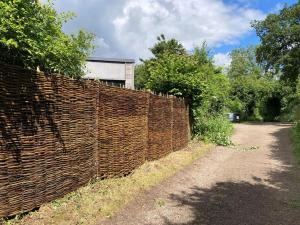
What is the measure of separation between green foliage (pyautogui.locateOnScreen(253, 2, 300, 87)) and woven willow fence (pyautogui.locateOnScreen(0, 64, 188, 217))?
25.6 metres

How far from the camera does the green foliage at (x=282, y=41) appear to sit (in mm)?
33688

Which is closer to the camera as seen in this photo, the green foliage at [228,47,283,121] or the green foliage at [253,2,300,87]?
the green foliage at [253,2,300,87]

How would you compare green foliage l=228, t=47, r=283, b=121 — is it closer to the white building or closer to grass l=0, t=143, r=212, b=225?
the white building

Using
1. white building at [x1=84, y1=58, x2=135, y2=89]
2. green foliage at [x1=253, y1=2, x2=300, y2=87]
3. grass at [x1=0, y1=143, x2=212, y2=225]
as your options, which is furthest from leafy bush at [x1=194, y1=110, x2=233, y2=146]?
green foliage at [x1=253, y1=2, x2=300, y2=87]

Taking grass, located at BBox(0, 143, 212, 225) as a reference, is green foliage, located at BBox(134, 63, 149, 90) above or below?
above

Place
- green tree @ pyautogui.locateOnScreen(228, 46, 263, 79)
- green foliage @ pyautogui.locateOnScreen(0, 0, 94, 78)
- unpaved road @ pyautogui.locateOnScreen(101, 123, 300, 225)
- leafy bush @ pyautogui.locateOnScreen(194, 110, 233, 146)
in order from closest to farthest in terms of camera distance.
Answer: green foliage @ pyautogui.locateOnScreen(0, 0, 94, 78), unpaved road @ pyautogui.locateOnScreen(101, 123, 300, 225), leafy bush @ pyautogui.locateOnScreen(194, 110, 233, 146), green tree @ pyautogui.locateOnScreen(228, 46, 263, 79)

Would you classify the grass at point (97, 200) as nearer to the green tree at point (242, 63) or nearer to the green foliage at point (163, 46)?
the green foliage at point (163, 46)

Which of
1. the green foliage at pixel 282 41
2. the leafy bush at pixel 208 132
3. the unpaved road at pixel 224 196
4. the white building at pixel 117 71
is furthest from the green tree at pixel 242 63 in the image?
the unpaved road at pixel 224 196

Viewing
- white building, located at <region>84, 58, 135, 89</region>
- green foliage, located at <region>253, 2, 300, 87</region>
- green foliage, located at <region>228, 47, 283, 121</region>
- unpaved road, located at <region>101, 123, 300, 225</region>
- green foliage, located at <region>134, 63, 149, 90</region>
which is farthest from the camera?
green foliage, located at <region>228, 47, 283, 121</region>

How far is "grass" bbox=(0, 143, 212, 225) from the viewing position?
6.39 meters

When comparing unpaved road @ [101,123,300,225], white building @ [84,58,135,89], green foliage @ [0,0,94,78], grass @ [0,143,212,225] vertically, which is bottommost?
unpaved road @ [101,123,300,225]

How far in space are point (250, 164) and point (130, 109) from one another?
4.91 metres

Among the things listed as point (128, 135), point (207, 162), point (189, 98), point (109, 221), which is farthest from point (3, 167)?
point (189, 98)

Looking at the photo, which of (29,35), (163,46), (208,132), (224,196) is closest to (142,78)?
(163,46)
